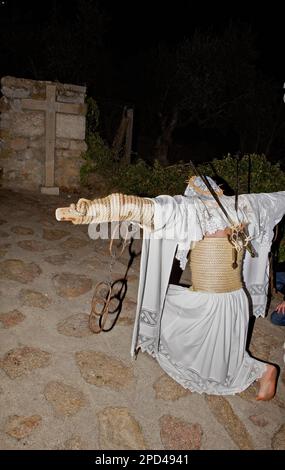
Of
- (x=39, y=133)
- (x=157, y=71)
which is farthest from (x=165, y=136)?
(x=39, y=133)

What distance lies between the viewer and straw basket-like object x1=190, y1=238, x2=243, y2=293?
3102 millimetres

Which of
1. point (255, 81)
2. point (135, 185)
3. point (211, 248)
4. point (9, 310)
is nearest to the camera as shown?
point (211, 248)

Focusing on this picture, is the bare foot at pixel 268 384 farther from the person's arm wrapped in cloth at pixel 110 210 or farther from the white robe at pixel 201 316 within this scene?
the person's arm wrapped in cloth at pixel 110 210

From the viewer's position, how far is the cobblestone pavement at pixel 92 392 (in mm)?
2814

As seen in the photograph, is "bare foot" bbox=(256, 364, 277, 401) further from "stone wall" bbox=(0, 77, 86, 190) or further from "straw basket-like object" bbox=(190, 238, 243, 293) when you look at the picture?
"stone wall" bbox=(0, 77, 86, 190)

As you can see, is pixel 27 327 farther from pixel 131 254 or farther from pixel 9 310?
pixel 131 254

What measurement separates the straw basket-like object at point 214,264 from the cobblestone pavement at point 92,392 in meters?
0.99

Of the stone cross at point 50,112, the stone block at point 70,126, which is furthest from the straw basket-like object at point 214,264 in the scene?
the stone block at point 70,126

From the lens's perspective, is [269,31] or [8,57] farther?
[269,31]

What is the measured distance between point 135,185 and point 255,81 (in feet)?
36.9

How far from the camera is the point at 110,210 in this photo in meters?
2.45

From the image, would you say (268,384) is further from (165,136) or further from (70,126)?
(165,136)

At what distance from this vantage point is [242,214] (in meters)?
3.11
